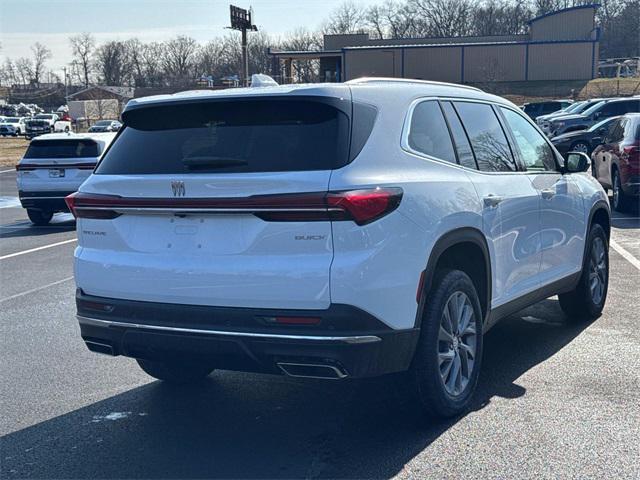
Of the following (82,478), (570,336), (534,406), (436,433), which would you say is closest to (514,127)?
(570,336)

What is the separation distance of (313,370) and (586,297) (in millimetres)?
3751

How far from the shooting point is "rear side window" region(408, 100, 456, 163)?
180 inches

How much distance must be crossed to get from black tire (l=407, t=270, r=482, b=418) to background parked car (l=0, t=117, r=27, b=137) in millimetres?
66463

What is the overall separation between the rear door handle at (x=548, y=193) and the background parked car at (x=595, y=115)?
21.6 meters

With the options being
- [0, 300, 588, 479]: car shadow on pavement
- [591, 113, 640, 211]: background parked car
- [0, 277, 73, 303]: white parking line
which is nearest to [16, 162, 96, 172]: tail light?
[0, 277, 73, 303]: white parking line

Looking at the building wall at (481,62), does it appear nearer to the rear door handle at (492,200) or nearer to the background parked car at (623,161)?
the background parked car at (623,161)

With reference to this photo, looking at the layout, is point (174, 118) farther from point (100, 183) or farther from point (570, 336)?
point (570, 336)

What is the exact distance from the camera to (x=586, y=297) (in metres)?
6.87

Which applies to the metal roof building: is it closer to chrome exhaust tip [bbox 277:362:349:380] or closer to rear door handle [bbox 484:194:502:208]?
rear door handle [bbox 484:194:502:208]

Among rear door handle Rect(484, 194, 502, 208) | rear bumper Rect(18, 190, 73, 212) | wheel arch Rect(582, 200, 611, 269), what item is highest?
rear door handle Rect(484, 194, 502, 208)

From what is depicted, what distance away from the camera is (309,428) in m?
4.62

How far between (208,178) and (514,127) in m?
2.89

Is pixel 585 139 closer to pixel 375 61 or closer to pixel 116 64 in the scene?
pixel 375 61

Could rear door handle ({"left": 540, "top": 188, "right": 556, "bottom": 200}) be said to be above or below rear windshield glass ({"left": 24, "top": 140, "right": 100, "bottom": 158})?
above
